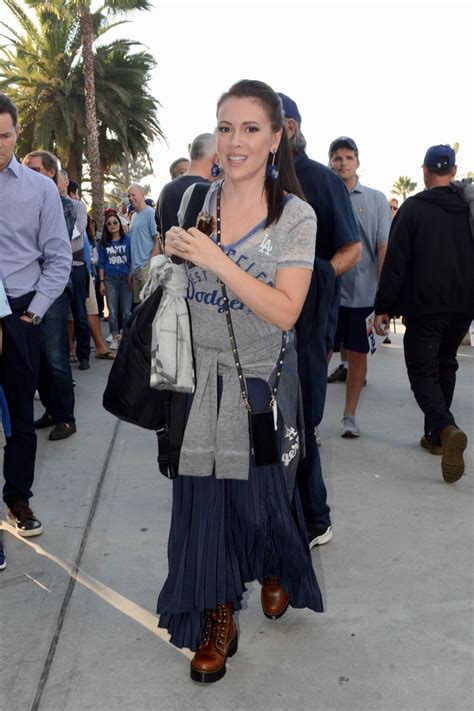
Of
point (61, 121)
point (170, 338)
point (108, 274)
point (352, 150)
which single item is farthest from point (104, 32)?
point (170, 338)

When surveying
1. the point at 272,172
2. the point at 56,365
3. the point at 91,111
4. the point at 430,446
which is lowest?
the point at 430,446

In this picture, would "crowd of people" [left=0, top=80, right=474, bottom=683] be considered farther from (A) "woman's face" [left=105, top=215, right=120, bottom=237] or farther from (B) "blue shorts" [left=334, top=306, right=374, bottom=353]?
(A) "woman's face" [left=105, top=215, right=120, bottom=237]

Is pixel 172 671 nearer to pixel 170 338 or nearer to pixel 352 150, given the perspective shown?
pixel 170 338

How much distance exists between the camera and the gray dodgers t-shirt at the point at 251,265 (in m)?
2.44

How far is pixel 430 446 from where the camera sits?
5227 millimetres

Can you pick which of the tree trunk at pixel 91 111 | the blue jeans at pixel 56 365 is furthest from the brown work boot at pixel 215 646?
the tree trunk at pixel 91 111

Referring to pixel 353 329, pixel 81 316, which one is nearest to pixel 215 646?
pixel 353 329

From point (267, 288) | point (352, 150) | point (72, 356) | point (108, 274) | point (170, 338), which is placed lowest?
point (72, 356)

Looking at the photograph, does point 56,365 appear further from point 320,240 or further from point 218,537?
point 218,537

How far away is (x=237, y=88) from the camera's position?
250 centimetres

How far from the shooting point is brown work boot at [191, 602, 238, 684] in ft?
8.66

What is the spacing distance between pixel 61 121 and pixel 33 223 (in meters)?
20.5

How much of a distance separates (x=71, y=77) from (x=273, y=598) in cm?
2261

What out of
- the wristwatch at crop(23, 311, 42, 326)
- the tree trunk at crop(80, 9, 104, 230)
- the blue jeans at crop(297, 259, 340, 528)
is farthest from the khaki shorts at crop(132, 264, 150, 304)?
the tree trunk at crop(80, 9, 104, 230)
